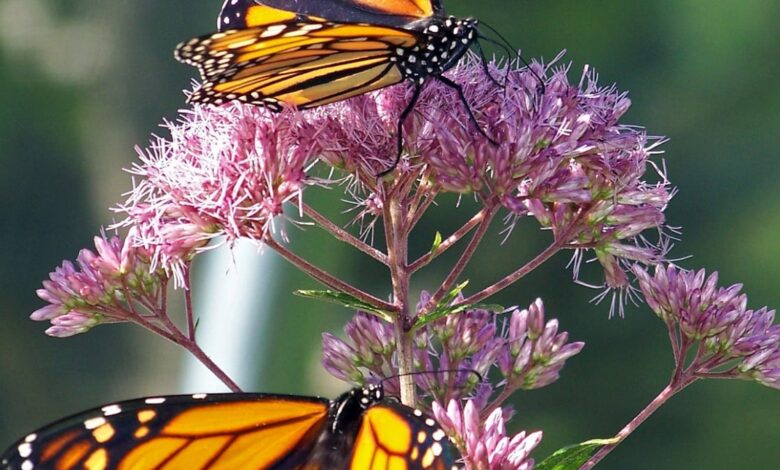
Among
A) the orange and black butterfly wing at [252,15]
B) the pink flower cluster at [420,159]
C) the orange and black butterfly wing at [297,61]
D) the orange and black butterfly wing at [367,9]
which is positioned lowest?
the pink flower cluster at [420,159]

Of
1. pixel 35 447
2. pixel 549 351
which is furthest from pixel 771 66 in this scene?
pixel 35 447

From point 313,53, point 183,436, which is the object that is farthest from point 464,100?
point 183,436

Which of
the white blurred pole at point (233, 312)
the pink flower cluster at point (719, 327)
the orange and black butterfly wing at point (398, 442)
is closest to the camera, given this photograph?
the orange and black butterfly wing at point (398, 442)

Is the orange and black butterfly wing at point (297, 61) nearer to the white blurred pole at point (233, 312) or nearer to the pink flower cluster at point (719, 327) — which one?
the pink flower cluster at point (719, 327)

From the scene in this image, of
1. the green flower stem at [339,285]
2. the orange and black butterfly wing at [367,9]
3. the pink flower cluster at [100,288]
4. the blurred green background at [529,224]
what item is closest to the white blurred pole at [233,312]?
the blurred green background at [529,224]

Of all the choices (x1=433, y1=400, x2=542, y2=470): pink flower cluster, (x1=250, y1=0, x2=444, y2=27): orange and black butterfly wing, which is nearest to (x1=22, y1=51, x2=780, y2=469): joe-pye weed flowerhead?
(x1=433, y1=400, x2=542, y2=470): pink flower cluster

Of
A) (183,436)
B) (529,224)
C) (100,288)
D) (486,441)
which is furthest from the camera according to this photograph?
(529,224)

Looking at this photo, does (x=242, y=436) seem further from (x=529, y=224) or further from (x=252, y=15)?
(x=529, y=224)

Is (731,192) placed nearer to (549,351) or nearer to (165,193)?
(549,351)
